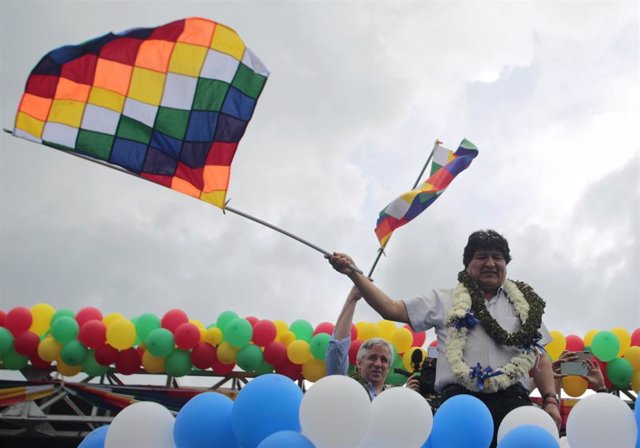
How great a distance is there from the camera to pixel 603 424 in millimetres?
1974

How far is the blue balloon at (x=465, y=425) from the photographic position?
208 cm

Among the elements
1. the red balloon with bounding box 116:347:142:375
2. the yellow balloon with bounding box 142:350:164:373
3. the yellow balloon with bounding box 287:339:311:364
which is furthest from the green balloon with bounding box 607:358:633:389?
the red balloon with bounding box 116:347:142:375

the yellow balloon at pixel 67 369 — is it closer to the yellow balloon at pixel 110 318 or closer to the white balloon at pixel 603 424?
the yellow balloon at pixel 110 318

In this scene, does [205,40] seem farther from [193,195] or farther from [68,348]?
[68,348]

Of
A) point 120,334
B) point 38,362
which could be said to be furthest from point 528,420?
point 38,362

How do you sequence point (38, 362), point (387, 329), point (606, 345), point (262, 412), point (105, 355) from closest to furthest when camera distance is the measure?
point (262, 412)
point (606, 345)
point (105, 355)
point (38, 362)
point (387, 329)

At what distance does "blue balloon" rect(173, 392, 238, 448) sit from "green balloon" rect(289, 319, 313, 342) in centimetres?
544

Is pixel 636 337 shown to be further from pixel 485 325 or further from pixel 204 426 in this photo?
pixel 204 426

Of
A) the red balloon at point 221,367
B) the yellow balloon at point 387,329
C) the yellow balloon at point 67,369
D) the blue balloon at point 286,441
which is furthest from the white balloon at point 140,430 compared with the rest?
the yellow balloon at point 67,369

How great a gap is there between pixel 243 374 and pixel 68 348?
204 cm

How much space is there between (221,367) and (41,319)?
2.22 meters

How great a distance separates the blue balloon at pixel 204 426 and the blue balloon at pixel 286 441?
23 centimetres

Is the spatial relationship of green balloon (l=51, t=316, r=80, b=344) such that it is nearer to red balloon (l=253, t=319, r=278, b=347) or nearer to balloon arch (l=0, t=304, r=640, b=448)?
balloon arch (l=0, t=304, r=640, b=448)

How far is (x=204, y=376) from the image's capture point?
8.02 metres
